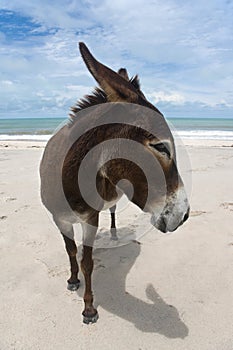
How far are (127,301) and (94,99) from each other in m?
1.88

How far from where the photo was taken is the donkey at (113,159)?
1.99 metres

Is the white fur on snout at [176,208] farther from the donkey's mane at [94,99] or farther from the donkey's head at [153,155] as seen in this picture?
the donkey's mane at [94,99]

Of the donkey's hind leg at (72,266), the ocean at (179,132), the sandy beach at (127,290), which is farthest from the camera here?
the ocean at (179,132)

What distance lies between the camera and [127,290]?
9.86 ft

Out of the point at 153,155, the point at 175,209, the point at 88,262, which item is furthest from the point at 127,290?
the point at 153,155

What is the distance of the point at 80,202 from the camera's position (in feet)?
7.73

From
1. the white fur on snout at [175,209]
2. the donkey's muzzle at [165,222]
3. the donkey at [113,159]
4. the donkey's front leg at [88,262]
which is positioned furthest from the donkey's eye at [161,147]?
the donkey's front leg at [88,262]

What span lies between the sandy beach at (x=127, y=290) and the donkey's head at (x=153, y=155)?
98cm

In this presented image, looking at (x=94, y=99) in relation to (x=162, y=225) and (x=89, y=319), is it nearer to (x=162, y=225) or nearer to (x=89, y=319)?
(x=162, y=225)

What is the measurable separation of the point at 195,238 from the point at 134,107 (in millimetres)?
2580

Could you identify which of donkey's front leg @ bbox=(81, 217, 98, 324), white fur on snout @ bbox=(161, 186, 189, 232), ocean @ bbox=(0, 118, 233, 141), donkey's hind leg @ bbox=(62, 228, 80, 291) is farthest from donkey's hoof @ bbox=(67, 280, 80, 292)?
ocean @ bbox=(0, 118, 233, 141)

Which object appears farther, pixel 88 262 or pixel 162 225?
pixel 88 262

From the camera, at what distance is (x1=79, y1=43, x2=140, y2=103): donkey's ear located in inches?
75.9

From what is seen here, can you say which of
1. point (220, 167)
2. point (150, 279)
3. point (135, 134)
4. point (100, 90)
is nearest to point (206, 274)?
point (150, 279)
